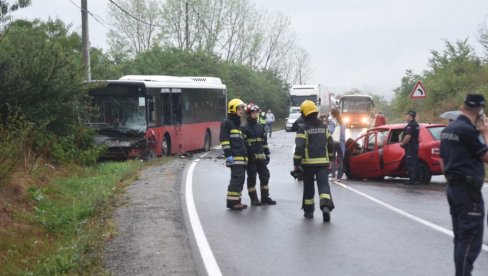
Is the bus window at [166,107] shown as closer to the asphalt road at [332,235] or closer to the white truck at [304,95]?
the asphalt road at [332,235]

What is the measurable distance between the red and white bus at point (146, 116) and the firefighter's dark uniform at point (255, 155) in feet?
25.8

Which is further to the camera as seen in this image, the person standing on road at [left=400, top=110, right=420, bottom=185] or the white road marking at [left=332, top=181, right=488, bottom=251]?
the person standing on road at [left=400, top=110, right=420, bottom=185]

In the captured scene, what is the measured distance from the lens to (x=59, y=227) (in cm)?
1148

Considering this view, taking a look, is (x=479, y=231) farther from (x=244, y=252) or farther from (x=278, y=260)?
(x=244, y=252)

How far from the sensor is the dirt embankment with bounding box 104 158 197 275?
781 cm

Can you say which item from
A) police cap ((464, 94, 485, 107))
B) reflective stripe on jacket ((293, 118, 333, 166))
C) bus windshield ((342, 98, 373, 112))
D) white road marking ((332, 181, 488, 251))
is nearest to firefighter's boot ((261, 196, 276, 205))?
reflective stripe on jacket ((293, 118, 333, 166))

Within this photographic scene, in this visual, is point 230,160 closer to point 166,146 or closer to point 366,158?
point 366,158

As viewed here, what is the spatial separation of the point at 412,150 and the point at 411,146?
Answer: 0.10m

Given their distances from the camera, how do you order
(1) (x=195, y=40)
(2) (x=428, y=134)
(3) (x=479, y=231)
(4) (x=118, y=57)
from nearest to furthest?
(3) (x=479, y=231) < (2) (x=428, y=134) < (4) (x=118, y=57) < (1) (x=195, y=40)

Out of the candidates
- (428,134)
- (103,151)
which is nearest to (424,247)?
(428,134)

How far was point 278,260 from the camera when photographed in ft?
26.8

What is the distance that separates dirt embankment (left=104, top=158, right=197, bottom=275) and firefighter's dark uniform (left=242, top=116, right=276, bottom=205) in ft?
4.49

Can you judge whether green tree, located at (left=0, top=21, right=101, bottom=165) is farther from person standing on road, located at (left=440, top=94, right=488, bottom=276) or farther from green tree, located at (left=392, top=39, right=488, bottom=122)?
green tree, located at (left=392, top=39, right=488, bottom=122)

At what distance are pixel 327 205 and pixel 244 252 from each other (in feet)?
8.34
